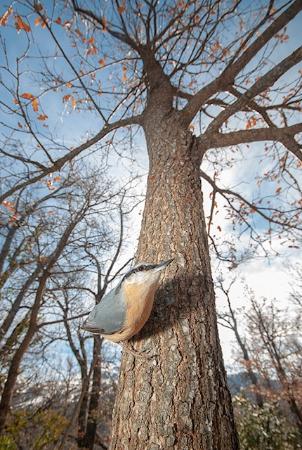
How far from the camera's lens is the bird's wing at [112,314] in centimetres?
107

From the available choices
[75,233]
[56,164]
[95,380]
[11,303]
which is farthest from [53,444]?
[56,164]

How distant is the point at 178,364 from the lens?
1.04m

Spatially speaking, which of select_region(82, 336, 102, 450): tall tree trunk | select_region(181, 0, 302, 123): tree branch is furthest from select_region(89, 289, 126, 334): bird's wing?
select_region(82, 336, 102, 450): tall tree trunk

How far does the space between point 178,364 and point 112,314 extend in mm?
371

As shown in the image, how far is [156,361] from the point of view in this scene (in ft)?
3.49

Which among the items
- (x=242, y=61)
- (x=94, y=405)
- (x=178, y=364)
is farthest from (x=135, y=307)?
(x=94, y=405)

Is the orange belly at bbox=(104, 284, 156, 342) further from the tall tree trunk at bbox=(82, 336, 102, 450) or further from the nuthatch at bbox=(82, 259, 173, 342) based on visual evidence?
the tall tree trunk at bbox=(82, 336, 102, 450)

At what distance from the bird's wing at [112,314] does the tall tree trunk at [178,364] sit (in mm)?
177

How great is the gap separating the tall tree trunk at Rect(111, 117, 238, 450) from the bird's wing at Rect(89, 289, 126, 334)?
0.18 meters

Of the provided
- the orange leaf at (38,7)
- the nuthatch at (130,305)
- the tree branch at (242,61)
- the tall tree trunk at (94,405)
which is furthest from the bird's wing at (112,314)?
the tall tree trunk at (94,405)

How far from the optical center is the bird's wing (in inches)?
42.1

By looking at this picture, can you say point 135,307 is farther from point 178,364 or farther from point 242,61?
point 242,61

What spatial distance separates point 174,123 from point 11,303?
24.3 ft

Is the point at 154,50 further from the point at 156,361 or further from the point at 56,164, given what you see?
the point at 156,361
